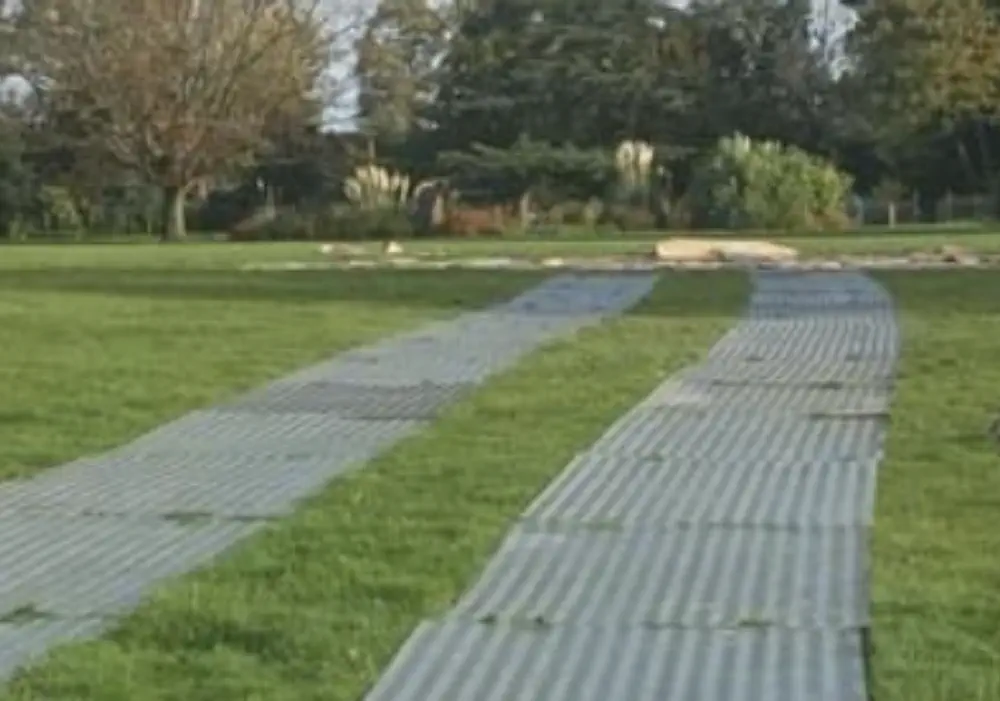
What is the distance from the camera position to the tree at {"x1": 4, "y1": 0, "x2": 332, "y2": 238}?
190 ft

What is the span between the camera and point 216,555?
7.68 meters

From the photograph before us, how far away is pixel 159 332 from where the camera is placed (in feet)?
60.8

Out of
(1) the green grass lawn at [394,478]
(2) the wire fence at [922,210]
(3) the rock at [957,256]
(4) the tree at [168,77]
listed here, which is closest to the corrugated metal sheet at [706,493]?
(1) the green grass lawn at [394,478]

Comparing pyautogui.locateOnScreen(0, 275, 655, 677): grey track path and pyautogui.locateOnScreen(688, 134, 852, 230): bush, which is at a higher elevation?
pyautogui.locateOnScreen(0, 275, 655, 677): grey track path

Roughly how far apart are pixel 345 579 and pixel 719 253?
2717 cm

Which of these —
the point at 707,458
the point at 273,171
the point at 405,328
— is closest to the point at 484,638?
the point at 707,458

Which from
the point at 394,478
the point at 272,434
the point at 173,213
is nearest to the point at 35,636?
the point at 394,478

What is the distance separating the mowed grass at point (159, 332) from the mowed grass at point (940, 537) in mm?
3692

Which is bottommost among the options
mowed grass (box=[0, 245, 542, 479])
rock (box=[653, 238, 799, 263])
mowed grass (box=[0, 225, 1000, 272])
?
mowed grass (box=[0, 225, 1000, 272])

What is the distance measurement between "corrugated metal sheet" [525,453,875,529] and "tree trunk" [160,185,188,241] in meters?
47.6

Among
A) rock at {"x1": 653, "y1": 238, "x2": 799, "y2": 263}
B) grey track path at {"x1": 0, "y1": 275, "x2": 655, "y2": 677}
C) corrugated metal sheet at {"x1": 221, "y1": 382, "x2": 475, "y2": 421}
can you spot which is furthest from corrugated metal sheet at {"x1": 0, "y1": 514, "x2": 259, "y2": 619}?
rock at {"x1": 653, "y1": 238, "x2": 799, "y2": 263}

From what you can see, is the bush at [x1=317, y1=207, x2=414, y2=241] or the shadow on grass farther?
the bush at [x1=317, y1=207, x2=414, y2=241]

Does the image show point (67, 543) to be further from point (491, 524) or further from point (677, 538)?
point (677, 538)

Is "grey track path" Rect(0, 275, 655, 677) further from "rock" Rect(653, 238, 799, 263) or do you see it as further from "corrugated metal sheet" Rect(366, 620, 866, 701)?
"rock" Rect(653, 238, 799, 263)
